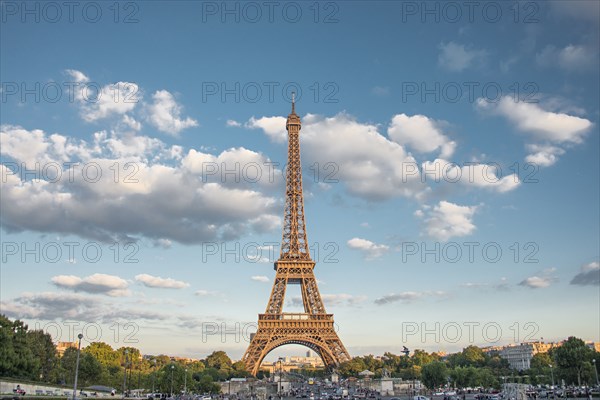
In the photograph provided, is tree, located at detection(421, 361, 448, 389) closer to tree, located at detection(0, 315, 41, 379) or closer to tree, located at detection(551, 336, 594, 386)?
tree, located at detection(551, 336, 594, 386)

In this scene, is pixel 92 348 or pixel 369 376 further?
pixel 92 348

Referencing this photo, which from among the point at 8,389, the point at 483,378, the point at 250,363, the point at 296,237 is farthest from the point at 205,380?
the point at 483,378

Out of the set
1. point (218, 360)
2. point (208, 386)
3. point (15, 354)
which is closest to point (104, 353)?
point (218, 360)

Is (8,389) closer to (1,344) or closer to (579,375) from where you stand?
(1,344)

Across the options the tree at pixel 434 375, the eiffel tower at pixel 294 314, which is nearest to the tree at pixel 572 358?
the tree at pixel 434 375

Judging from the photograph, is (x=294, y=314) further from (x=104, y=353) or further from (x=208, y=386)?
(x=104, y=353)

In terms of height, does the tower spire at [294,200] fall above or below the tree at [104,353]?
above

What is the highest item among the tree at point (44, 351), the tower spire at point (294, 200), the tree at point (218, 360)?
the tower spire at point (294, 200)

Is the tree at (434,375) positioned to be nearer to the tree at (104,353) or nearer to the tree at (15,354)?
the tree at (15,354)
